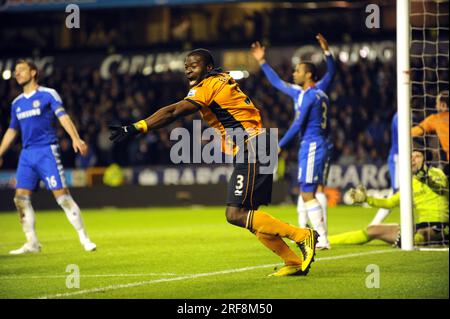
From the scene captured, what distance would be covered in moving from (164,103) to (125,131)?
67.5 ft

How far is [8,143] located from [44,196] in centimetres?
1132

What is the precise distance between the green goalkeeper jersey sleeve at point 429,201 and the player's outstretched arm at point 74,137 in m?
3.70

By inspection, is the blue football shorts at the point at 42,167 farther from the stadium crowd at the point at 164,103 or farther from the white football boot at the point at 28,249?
the stadium crowd at the point at 164,103

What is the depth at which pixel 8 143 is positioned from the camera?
11.6 metres

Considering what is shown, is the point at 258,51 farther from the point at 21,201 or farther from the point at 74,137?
the point at 21,201

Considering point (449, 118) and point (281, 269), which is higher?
point (449, 118)

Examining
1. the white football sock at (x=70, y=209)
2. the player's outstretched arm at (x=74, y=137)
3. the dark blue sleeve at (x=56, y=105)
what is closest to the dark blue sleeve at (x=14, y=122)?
the dark blue sleeve at (x=56, y=105)

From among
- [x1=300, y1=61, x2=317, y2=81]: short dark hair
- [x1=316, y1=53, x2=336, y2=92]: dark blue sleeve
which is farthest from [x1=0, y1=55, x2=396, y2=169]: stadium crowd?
[x1=300, y1=61, x2=317, y2=81]: short dark hair

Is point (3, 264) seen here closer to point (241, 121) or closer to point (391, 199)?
point (241, 121)

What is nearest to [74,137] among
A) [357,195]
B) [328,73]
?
[357,195]

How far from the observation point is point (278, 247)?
27.8 feet

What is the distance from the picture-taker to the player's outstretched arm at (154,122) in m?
7.46

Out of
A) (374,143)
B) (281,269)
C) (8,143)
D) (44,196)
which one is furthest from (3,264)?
(374,143)
